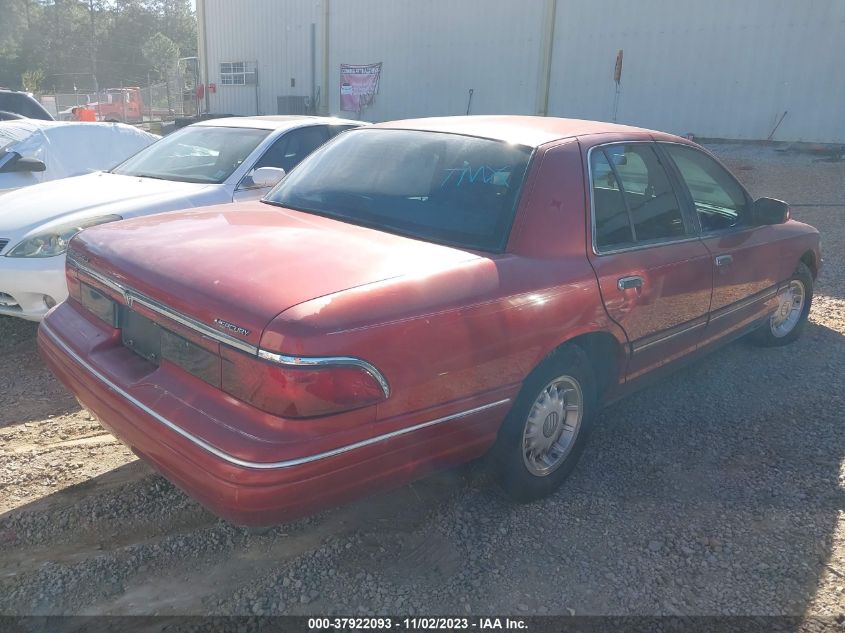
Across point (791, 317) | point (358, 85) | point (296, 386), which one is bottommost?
point (791, 317)

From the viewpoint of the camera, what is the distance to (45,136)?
23.6 ft

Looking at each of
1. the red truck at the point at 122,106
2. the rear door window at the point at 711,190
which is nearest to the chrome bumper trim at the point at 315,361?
the rear door window at the point at 711,190

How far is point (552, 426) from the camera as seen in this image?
318 cm

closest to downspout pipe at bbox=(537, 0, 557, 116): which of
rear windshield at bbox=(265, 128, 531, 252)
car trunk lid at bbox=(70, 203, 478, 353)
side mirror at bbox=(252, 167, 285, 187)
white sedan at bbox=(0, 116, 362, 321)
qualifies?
white sedan at bbox=(0, 116, 362, 321)

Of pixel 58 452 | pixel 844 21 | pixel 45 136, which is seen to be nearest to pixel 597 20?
pixel 844 21

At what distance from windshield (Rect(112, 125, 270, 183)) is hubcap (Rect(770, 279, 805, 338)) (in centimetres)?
431

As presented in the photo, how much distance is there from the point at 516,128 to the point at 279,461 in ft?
6.72

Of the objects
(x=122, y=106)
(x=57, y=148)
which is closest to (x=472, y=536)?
(x=57, y=148)

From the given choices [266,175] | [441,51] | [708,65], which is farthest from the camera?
[441,51]

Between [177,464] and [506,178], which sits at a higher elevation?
[506,178]

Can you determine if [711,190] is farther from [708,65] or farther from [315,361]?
[708,65]

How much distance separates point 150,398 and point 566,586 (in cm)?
170

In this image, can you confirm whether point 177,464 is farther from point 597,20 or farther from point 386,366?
point 597,20

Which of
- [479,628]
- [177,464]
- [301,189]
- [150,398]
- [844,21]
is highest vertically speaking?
[844,21]
